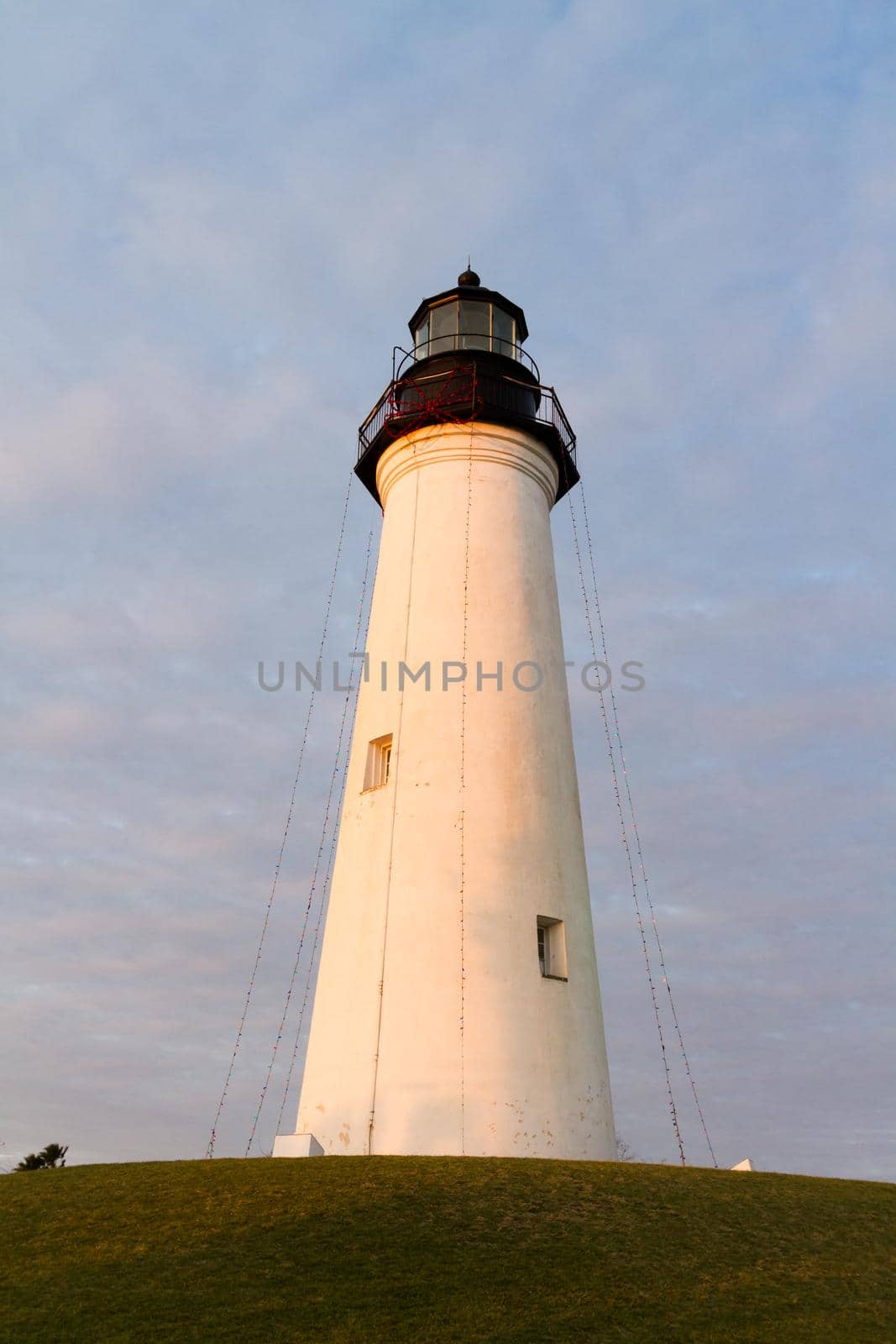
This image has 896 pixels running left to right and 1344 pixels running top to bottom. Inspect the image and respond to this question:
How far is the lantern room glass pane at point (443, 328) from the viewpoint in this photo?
906 inches

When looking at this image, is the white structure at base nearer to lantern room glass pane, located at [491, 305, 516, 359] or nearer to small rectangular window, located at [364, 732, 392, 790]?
small rectangular window, located at [364, 732, 392, 790]

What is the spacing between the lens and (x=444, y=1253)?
36.4ft

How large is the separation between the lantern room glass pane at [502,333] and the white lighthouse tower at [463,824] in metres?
0.05

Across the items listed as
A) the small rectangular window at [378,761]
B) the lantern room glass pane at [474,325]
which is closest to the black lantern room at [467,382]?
the lantern room glass pane at [474,325]

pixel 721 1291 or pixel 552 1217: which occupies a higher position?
pixel 552 1217

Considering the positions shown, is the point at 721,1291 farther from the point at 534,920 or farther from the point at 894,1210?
the point at 534,920

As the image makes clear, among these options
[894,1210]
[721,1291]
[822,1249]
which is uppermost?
[894,1210]

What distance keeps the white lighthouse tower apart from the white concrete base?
0.13 ft

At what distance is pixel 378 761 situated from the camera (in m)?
19.9

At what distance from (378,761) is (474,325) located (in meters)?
9.67

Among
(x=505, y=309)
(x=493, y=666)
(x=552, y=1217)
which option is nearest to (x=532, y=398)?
(x=505, y=309)

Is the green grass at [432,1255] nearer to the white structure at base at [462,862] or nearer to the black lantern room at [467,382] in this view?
the white structure at base at [462,862]

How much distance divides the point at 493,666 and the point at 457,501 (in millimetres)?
3519

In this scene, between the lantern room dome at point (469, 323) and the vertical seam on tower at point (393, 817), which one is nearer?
the vertical seam on tower at point (393, 817)
